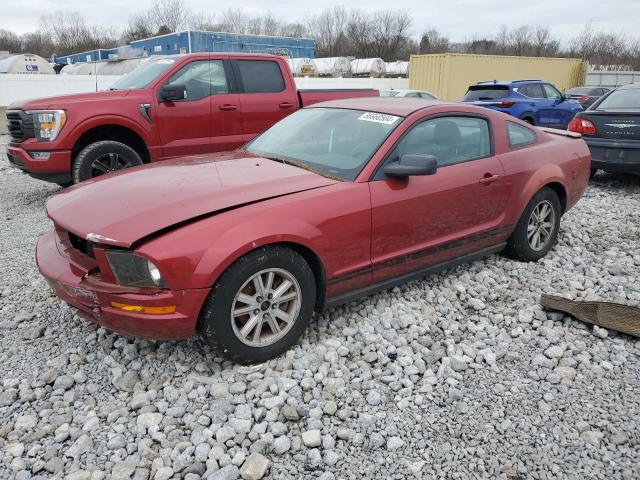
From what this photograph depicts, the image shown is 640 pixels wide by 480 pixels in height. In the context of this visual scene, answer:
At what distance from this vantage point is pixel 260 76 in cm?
731

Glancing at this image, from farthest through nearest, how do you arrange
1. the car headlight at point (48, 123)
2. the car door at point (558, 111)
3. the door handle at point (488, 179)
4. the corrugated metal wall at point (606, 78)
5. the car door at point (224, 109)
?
the corrugated metal wall at point (606, 78)
the car door at point (558, 111)
the car door at point (224, 109)
the car headlight at point (48, 123)
the door handle at point (488, 179)

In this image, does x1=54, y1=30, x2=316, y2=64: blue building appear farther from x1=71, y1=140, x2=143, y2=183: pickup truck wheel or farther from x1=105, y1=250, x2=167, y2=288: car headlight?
x1=105, y1=250, x2=167, y2=288: car headlight

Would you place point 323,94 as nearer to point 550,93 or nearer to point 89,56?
point 550,93

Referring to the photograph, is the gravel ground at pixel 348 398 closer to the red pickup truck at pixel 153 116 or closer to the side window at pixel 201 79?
the red pickup truck at pixel 153 116

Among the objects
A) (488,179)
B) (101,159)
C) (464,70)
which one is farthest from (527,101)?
(464,70)

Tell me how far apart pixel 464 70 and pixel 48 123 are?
2123cm

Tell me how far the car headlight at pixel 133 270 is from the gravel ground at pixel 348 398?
2.05ft

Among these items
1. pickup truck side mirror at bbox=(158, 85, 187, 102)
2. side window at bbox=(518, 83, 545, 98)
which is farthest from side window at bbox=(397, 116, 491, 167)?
side window at bbox=(518, 83, 545, 98)

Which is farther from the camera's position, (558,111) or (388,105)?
(558,111)

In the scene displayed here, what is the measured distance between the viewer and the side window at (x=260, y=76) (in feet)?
23.5

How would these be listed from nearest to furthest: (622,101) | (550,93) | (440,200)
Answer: (440,200)
(622,101)
(550,93)

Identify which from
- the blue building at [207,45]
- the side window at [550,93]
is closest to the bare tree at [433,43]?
the blue building at [207,45]

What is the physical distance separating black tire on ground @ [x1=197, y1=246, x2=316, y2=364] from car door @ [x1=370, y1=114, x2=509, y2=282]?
599mm

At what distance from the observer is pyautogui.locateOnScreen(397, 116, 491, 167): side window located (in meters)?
3.72
